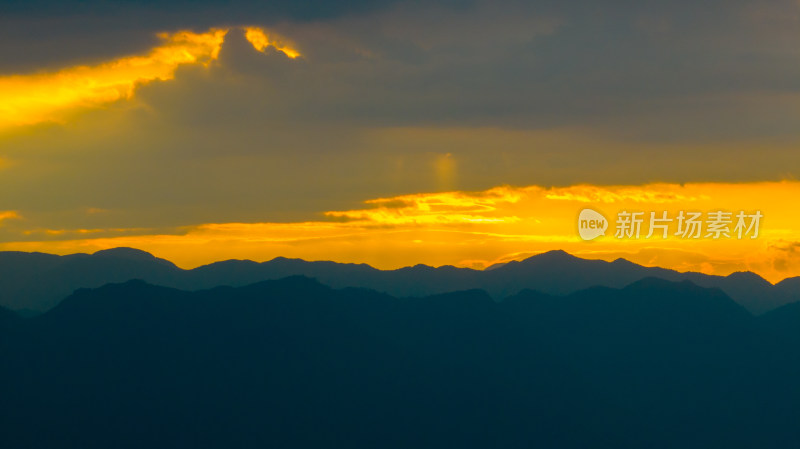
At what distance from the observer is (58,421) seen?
14362 cm

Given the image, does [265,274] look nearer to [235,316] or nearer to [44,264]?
[235,316]

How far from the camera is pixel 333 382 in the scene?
535ft

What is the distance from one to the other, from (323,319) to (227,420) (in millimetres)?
33049

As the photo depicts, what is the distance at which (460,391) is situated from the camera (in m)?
170

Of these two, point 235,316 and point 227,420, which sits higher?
point 235,316

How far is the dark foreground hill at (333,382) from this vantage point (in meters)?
149

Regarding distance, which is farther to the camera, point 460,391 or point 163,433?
point 460,391

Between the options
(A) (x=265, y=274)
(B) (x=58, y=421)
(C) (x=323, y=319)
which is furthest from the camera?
(A) (x=265, y=274)

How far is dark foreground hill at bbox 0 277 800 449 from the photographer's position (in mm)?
148875

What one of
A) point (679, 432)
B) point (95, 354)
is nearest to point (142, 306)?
point (95, 354)

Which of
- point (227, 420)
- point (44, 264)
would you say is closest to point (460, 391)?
point (227, 420)

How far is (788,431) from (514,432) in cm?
6232

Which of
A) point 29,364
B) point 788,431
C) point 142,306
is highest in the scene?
point 142,306

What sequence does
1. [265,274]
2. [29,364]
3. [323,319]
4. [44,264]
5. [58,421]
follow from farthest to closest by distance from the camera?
[265,274] < [44,264] < [323,319] < [29,364] < [58,421]
